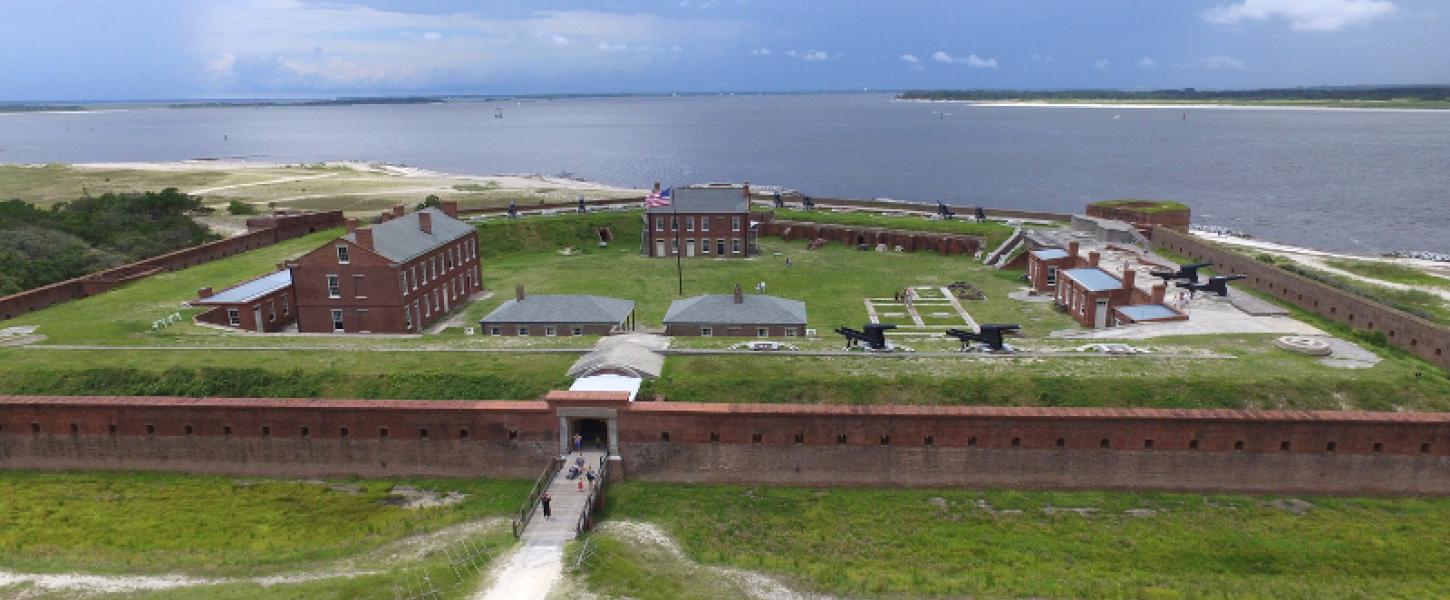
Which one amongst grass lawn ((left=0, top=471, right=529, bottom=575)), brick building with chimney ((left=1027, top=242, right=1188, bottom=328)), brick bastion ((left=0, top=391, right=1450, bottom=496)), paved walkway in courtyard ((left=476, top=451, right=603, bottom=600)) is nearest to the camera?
paved walkway in courtyard ((left=476, top=451, right=603, bottom=600))

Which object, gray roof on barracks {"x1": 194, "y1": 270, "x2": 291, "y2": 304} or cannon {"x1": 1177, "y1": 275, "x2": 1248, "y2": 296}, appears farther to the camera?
cannon {"x1": 1177, "y1": 275, "x2": 1248, "y2": 296}

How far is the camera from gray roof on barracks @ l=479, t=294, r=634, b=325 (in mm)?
39181

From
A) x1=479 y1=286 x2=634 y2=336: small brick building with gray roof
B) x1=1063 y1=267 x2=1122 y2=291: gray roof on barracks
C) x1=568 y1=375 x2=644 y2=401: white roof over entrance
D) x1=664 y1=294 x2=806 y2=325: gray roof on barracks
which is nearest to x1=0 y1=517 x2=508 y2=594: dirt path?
x1=568 y1=375 x2=644 y2=401: white roof over entrance

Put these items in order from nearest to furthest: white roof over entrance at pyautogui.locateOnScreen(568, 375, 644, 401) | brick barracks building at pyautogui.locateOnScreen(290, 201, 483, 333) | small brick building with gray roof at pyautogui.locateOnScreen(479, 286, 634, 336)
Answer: white roof over entrance at pyautogui.locateOnScreen(568, 375, 644, 401) → small brick building with gray roof at pyautogui.locateOnScreen(479, 286, 634, 336) → brick barracks building at pyautogui.locateOnScreen(290, 201, 483, 333)

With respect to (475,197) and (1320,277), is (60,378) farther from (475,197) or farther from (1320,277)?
(475,197)

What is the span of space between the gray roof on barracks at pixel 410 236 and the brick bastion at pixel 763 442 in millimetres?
14184

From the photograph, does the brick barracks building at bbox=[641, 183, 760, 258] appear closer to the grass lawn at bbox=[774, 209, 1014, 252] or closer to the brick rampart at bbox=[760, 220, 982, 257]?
the brick rampart at bbox=[760, 220, 982, 257]

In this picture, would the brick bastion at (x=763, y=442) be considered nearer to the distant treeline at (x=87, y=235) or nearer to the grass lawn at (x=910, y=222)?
the distant treeline at (x=87, y=235)

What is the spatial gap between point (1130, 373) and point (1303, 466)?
216 inches

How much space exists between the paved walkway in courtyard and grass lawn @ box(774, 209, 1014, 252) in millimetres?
43792

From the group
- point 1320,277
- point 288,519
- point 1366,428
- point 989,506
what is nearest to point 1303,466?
point 1366,428

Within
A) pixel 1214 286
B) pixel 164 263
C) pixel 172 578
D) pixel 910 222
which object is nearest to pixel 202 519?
pixel 172 578

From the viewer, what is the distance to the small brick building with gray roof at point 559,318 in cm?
3906

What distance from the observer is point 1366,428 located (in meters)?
25.0
